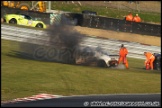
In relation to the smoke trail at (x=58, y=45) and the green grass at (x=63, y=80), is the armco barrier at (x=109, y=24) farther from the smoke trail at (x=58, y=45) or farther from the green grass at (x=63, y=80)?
the green grass at (x=63, y=80)

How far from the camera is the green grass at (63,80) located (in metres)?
12.6

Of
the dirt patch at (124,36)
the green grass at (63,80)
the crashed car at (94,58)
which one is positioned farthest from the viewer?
the dirt patch at (124,36)

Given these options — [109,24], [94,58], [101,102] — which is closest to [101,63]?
[94,58]

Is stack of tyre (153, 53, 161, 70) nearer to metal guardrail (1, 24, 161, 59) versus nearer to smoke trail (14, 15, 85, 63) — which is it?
smoke trail (14, 15, 85, 63)

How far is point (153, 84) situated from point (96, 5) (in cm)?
4743

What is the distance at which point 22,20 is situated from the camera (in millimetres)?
34500

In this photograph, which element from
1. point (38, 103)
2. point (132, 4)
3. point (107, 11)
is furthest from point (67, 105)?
point (132, 4)

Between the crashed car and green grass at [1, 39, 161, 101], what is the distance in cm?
82

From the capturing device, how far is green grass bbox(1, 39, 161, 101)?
12.6m

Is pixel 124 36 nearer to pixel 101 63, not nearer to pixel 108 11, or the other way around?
pixel 101 63

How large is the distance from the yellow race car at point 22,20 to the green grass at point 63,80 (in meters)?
15.8

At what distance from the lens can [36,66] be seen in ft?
56.8

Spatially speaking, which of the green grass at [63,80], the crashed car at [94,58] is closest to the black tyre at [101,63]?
the crashed car at [94,58]

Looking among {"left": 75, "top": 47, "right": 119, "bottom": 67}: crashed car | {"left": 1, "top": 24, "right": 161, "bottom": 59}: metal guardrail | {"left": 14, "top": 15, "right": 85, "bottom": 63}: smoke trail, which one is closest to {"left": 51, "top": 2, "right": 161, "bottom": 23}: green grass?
{"left": 1, "top": 24, "right": 161, "bottom": 59}: metal guardrail
